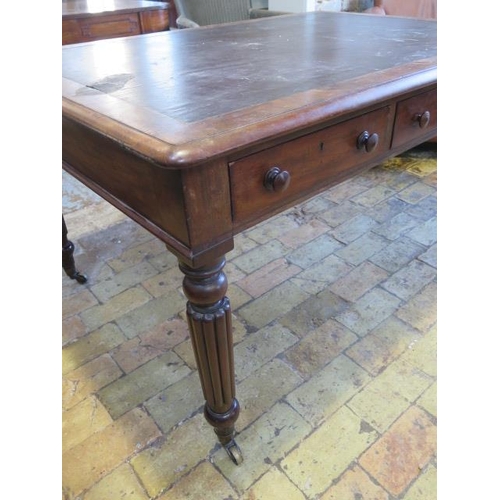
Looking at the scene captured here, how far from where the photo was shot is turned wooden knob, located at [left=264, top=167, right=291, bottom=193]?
30.7 inches

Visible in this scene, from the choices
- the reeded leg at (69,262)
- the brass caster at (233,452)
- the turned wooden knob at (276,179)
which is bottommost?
the brass caster at (233,452)

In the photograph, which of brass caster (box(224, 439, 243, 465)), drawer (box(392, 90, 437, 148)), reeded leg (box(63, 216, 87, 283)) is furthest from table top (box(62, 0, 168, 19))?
brass caster (box(224, 439, 243, 465))

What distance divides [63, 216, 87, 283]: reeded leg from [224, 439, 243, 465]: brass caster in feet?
3.11

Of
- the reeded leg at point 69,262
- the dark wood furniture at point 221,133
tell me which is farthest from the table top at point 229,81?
the reeded leg at point 69,262

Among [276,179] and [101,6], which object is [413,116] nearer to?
[276,179]

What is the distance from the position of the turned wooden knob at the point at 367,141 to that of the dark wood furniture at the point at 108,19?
1932 millimetres

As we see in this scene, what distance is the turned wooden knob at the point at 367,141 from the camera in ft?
3.08

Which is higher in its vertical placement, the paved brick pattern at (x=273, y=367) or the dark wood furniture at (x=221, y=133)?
the dark wood furniture at (x=221, y=133)

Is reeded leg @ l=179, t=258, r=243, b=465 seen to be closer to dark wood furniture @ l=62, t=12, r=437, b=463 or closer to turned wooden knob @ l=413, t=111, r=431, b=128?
dark wood furniture @ l=62, t=12, r=437, b=463

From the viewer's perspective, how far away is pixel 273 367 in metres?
1.35

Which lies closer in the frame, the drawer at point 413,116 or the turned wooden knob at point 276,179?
the turned wooden knob at point 276,179

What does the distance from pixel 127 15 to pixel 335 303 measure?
197 centimetres

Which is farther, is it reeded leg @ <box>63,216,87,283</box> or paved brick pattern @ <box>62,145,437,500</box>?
reeded leg @ <box>63,216,87,283</box>

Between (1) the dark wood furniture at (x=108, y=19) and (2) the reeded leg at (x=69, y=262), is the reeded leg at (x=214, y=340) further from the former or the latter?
(1) the dark wood furniture at (x=108, y=19)
